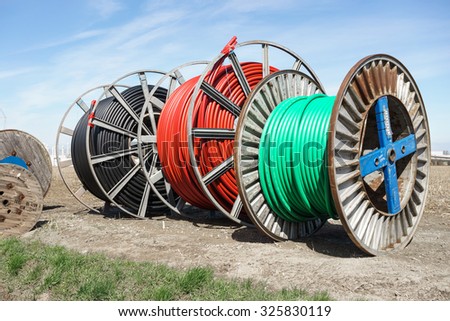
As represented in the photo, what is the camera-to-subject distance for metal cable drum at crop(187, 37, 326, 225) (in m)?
7.26

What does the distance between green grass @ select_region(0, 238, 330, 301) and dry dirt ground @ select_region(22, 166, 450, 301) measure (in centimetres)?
38

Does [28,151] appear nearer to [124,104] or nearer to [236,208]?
[124,104]

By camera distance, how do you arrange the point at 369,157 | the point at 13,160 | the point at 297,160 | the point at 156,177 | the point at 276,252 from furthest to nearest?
1. the point at 13,160
2. the point at 156,177
3. the point at 297,160
4. the point at 276,252
5. the point at 369,157

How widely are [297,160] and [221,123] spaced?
187 cm

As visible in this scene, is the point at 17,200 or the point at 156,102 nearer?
the point at 17,200

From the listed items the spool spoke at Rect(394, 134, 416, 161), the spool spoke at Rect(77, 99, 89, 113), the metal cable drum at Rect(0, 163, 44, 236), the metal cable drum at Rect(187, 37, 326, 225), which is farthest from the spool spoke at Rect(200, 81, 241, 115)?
the spool spoke at Rect(77, 99, 89, 113)

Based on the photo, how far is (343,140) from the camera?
18.0ft

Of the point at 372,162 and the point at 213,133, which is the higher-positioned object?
the point at 213,133

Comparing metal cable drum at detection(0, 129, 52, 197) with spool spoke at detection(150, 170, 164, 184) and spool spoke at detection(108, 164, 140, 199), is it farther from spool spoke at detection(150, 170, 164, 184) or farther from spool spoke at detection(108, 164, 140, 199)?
spool spoke at detection(150, 170, 164, 184)

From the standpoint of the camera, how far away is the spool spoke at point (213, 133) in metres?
7.20

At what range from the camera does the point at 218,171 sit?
7.35m

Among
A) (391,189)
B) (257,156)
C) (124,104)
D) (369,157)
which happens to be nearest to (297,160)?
(257,156)

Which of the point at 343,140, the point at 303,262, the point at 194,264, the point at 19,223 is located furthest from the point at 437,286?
the point at 19,223

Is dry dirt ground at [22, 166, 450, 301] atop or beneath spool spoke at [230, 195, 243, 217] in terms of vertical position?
beneath
